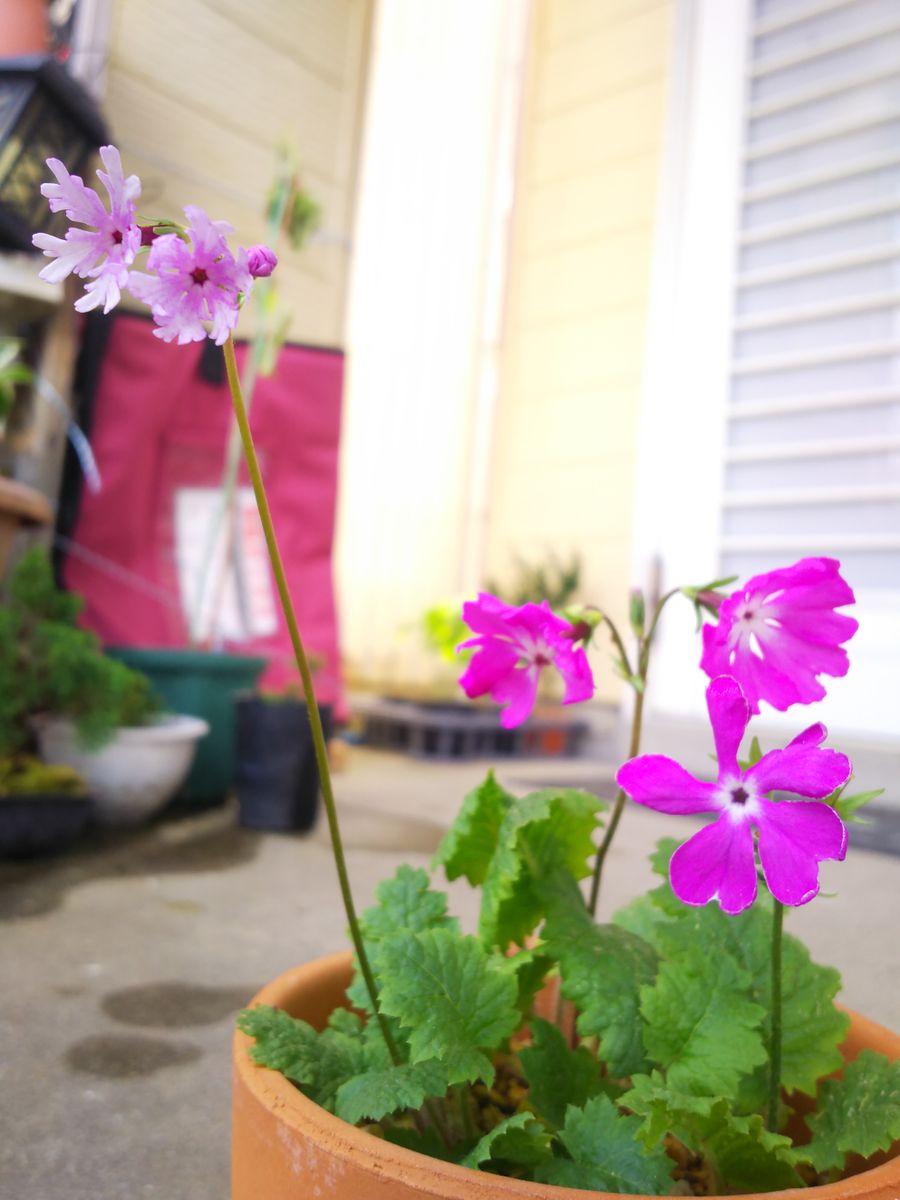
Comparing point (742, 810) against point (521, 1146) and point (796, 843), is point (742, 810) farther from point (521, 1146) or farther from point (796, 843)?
point (521, 1146)

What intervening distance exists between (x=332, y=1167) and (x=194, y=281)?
37 cm

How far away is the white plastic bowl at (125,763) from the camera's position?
67.9 inches

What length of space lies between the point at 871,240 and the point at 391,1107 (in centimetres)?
284

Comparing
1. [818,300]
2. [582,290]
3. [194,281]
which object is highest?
[582,290]

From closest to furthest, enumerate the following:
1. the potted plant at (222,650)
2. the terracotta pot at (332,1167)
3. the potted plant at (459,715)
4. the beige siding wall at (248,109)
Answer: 1. the terracotta pot at (332,1167)
2. the potted plant at (222,650)
3. the beige siding wall at (248,109)
4. the potted plant at (459,715)

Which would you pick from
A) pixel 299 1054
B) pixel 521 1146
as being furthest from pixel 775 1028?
pixel 299 1054

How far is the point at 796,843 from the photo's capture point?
1.29 ft

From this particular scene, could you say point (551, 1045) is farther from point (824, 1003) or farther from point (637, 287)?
point (637, 287)

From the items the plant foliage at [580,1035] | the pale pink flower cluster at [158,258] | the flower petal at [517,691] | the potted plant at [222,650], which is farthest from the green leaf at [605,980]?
the potted plant at [222,650]

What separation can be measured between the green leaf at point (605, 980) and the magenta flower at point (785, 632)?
0.16 meters

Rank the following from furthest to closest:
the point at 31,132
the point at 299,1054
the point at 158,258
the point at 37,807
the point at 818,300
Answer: the point at 818,300 < the point at 31,132 < the point at 37,807 < the point at 299,1054 < the point at 158,258

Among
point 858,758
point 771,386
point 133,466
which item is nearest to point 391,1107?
point 133,466

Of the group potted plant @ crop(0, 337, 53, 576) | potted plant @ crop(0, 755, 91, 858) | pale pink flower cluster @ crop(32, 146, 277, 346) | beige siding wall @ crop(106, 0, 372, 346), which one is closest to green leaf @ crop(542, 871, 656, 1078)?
pale pink flower cluster @ crop(32, 146, 277, 346)

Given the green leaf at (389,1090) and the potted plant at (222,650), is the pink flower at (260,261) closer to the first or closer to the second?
the green leaf at (389,1090)
